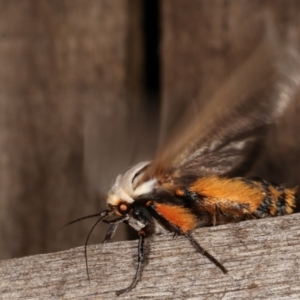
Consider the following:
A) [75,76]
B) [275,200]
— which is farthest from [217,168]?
[75,76]

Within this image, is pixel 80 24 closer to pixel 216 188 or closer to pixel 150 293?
pixel 216 188

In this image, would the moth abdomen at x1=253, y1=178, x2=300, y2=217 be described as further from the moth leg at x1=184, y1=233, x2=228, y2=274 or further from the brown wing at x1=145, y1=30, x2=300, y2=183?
the moth leg at x1=184, y1=233, x2=228, y2=274

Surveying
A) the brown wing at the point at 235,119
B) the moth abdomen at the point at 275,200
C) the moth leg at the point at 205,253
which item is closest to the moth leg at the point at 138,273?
the moth leg at the point at 205,253

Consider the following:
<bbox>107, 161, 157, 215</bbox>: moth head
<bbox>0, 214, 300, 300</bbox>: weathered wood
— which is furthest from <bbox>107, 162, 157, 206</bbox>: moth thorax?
<bbox>0, 214, 300, 300</bbox>: weathered wood

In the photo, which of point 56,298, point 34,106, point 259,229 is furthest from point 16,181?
point 259,229

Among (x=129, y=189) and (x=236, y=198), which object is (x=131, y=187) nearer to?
(x=129, y=189)

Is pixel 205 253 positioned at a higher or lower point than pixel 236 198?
higher

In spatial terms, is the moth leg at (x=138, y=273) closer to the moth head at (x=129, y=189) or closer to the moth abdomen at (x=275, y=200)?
the moth head at (x=129, y=189)
